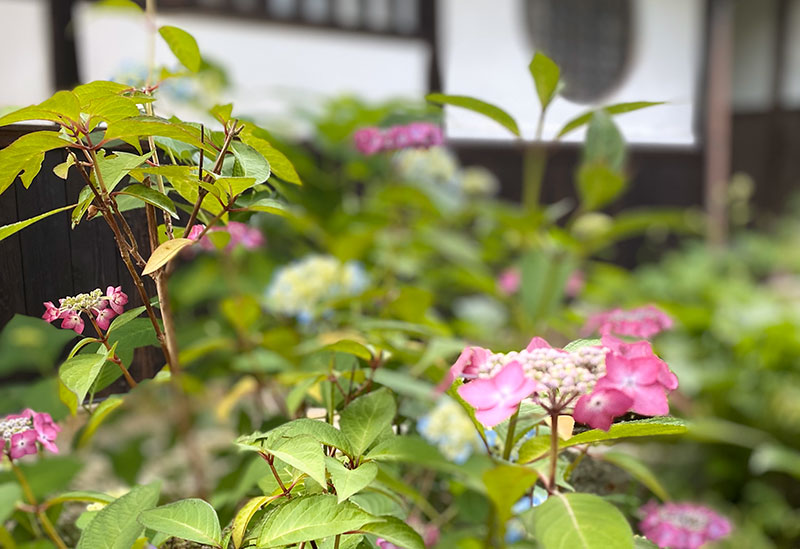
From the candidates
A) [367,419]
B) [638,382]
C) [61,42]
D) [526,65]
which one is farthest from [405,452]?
[526,65]

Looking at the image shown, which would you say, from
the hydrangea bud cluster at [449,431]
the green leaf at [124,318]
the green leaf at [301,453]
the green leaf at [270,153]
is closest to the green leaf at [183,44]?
the green leaf at [270,153]

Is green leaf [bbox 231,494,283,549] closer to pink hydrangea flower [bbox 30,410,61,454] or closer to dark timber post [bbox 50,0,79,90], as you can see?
pink hydrangea flower [bbox 30,410,61,454]

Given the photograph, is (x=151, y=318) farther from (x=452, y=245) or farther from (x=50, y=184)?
(x=452, y=245)

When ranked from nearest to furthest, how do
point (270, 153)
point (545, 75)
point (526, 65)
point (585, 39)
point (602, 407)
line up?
point (602, 407)
point (270, 153)
point (545, 75)
point (526, 65)
point (585, 39)

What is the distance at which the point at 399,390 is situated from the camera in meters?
0.59

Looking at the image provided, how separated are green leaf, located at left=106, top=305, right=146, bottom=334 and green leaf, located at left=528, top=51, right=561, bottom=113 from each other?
35cm

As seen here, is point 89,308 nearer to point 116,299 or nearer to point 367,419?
point 116,299

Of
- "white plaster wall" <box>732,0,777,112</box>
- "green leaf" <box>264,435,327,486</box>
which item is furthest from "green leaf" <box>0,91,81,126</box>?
"white plaster wall" <box>732,0,777,112</box>

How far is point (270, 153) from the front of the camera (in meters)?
0.43

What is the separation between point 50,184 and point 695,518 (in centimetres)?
59

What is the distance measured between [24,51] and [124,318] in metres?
1.91

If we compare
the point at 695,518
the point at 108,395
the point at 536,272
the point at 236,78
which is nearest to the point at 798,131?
the point at 236,78

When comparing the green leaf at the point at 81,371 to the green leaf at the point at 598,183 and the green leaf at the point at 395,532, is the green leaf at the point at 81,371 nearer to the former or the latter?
the green leaf at the point at 395,532

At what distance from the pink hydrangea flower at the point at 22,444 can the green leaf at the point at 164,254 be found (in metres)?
0.18
